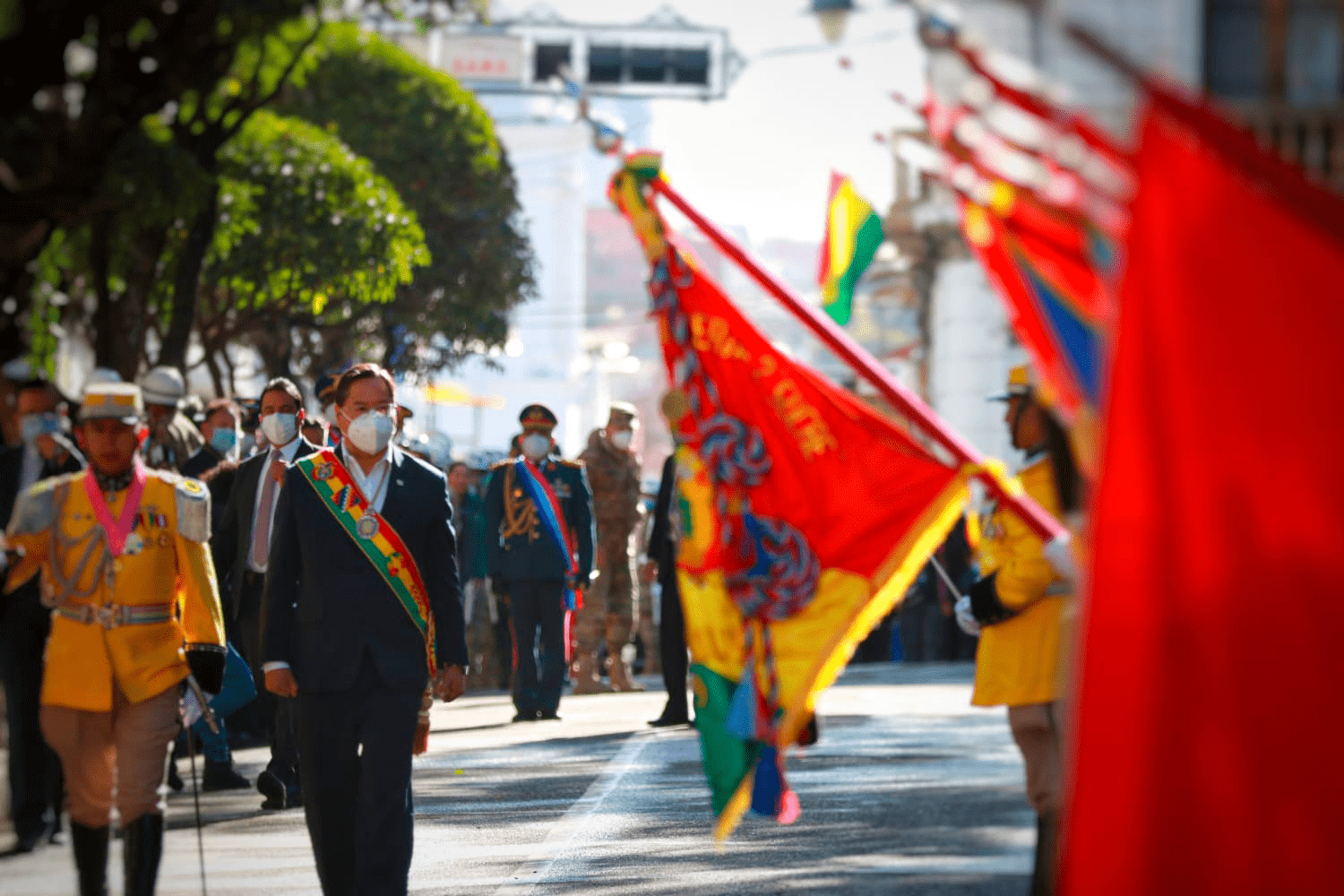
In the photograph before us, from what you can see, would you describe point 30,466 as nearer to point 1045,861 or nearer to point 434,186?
point 1045,861

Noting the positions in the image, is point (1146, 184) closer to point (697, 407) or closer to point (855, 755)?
point (697, 407)

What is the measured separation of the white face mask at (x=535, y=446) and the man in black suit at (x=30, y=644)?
22.6ft

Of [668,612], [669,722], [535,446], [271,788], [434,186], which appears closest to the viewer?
[271,788]

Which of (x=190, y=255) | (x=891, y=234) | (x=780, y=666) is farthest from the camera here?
(x=891, y=234)

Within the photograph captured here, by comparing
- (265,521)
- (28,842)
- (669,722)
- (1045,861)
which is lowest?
(669,722)

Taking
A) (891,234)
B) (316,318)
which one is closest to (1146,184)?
(316,318)

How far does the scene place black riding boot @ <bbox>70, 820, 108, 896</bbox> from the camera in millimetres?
7891

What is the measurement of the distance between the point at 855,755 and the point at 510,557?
12.6 ft

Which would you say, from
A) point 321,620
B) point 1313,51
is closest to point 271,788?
point 321,620

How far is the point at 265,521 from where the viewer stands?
39.1 ft

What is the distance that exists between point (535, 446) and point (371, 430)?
29.3 ft

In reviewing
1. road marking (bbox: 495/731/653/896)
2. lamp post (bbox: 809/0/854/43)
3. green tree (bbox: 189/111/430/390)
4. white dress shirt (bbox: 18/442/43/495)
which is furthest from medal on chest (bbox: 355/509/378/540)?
green tree (bbox: 189/111/430/390)

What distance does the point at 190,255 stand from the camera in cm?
2041

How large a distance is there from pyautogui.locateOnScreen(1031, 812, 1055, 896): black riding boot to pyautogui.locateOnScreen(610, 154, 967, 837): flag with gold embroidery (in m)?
0.81
